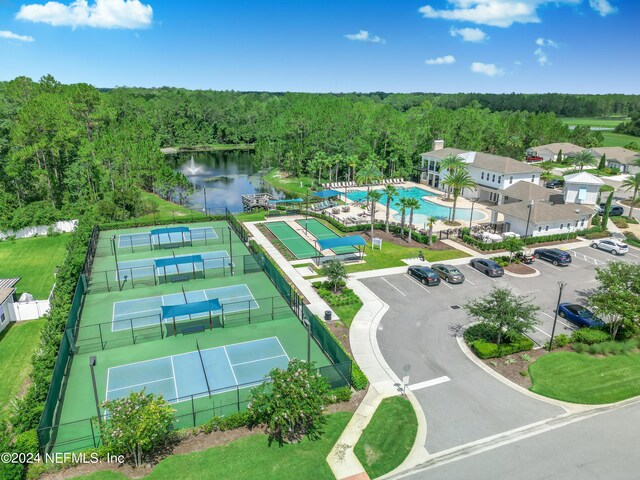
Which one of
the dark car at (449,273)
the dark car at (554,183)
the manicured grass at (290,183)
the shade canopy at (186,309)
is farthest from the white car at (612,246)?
the manicured grass at (290,183)

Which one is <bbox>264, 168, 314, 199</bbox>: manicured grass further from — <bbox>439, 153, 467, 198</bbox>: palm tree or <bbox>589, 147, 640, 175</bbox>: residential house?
<bbox>589, 147, 640, 175</bbox>: residential house

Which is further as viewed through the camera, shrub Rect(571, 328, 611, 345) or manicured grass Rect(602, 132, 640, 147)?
manicured grass Rect(602, 132, 640, 147)

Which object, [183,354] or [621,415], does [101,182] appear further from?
[621,415]

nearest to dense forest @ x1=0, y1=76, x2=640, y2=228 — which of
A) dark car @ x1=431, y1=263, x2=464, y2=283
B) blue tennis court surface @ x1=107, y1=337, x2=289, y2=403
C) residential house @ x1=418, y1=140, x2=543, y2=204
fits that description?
residential house @ x1=418, y1=140, x2=543, y2=204

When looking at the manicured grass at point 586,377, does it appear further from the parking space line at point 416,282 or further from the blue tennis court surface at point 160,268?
the blue tennis court surface at point 160,268

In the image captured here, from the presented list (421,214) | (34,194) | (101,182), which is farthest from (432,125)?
(34,194)

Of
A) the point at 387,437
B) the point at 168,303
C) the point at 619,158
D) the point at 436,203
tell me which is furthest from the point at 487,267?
the point at 619,158
